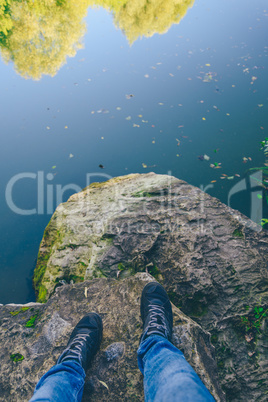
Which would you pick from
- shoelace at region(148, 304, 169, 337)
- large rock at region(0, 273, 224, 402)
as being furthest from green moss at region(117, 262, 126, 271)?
shoelace at region(148, 304, 169, 337)

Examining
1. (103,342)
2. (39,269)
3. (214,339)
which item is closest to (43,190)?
(39,269)

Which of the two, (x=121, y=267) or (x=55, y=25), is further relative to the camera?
(x=55, y=25)

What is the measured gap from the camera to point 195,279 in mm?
2316

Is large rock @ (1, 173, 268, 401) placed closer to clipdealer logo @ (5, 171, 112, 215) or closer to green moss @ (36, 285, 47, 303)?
green moss @ (36, 285, 47, 303)

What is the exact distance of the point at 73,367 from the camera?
5.49 feet

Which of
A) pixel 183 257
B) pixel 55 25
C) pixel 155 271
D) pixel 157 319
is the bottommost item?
pixel 157 319

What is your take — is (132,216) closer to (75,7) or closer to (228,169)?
(228,169)

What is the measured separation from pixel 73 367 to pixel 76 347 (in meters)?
0.15

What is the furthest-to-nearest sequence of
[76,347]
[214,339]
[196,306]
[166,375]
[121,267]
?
1. [121,267]
2. [196,306]
3. [214,339]
4. [76,347]
5. [166,375]

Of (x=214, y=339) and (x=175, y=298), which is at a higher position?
(x=175, y=298)

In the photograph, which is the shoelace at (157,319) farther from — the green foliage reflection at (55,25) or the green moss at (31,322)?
the green foliage reflection at (55,25)

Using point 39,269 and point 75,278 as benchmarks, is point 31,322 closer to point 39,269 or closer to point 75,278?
point 75,278

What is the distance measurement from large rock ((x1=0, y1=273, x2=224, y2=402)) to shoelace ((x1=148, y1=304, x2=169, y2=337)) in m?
0.15

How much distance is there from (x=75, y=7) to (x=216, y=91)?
21.4 feet
